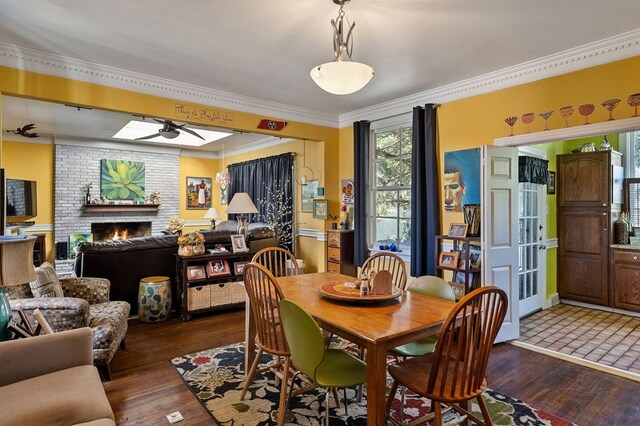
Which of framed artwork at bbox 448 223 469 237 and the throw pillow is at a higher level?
framed artwork at bbox 448 223 469 237

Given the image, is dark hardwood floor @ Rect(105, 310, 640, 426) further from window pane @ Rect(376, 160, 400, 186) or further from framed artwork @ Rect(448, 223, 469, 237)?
window pane @ Rect(376, 160, 400, 186)

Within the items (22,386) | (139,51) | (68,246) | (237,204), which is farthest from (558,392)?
(68,246)

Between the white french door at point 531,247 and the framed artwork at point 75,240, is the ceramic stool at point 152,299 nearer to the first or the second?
the framed artwork at point 75,240

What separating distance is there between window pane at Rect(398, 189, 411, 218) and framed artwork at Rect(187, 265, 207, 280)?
108 inches

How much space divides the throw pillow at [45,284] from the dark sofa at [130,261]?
34.1 inches

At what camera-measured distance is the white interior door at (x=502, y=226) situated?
11.6 ft

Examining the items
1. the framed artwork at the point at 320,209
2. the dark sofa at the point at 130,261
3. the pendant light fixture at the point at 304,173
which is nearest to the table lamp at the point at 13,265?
the dark sofa at the point at 130,261

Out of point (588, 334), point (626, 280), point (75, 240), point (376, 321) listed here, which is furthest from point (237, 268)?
point (626, 280)

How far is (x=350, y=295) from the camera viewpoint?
2.34 meters

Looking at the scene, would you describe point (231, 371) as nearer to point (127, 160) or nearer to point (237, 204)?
Answer: point (237, 204)

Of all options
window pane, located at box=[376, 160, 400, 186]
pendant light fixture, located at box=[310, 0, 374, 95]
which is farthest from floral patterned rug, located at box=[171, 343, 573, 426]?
window pane, located at box=[376, 160, 400, 186]

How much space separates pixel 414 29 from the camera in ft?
9.36

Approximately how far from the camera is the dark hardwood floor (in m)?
2.38

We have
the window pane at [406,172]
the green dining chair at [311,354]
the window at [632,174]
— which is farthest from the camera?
the window at [632,174]
